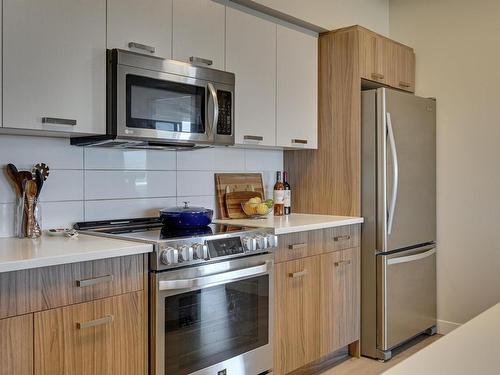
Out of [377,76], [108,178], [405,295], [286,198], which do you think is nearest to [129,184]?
[108,178]

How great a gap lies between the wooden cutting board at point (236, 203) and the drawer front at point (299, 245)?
1.55 feet

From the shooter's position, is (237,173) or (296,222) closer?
(296,222)

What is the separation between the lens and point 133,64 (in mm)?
2193

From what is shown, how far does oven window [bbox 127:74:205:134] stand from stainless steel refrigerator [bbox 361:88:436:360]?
1215mm

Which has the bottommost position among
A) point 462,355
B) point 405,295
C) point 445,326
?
point 445,326

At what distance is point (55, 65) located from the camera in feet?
6.63

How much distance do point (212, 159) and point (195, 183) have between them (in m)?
0.20

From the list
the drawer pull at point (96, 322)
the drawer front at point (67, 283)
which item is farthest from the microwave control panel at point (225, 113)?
the drawer pull at point (96, 322)

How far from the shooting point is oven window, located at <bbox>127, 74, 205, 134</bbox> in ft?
7.29

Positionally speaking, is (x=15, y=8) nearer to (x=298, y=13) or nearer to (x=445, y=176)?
(x=298, y=13)

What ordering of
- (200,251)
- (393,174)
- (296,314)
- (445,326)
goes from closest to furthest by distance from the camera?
(200,251)
(296,314)
(393,174)
(445,326)

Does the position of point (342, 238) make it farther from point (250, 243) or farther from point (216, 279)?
point (216, 279)

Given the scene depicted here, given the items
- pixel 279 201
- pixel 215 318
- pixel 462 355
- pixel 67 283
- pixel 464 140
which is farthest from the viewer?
pixel 464 140

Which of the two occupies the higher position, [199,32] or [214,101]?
[199,32]
